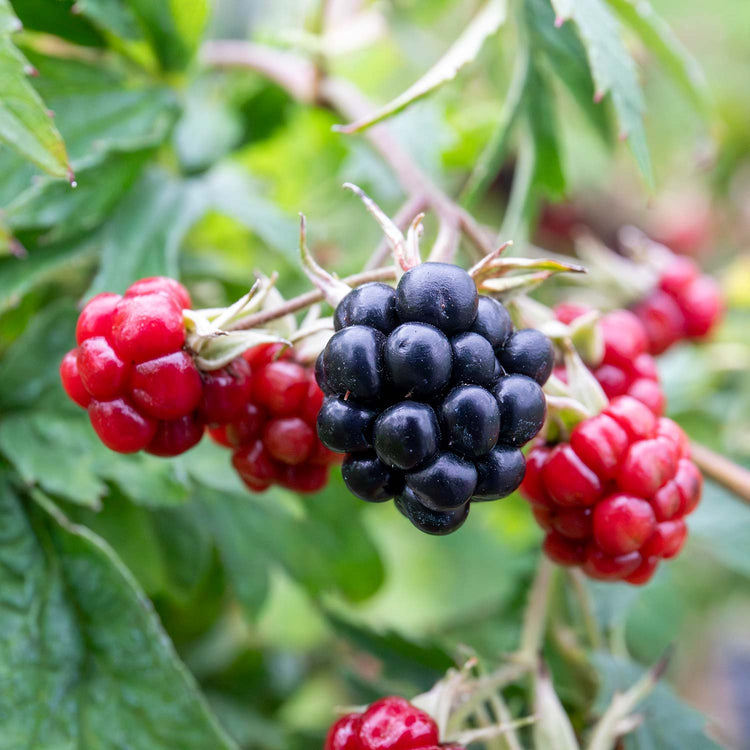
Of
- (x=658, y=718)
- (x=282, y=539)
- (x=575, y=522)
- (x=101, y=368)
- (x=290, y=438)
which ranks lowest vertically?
(x=658, y=718)

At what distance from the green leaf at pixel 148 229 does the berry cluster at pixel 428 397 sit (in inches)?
15.7

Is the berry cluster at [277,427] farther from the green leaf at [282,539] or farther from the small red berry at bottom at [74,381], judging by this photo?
the green leaf at [282,539]

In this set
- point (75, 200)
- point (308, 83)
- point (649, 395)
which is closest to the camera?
point (649, 395)

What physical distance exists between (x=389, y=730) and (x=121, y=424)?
35 cm

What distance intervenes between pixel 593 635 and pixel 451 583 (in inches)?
26.7

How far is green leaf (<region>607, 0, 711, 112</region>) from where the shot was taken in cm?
109

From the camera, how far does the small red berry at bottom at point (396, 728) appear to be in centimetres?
72

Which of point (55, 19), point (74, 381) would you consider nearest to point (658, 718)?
point (74, 381)

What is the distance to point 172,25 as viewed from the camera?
1.07 m

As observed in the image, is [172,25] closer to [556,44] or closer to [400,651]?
[556,44]

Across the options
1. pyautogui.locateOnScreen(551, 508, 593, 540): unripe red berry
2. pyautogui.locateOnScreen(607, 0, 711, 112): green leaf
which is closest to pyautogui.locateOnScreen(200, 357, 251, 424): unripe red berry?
pyautogui.locateOnScreen(551, 508, 593, 540): unripe red berry

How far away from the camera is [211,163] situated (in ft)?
3.89

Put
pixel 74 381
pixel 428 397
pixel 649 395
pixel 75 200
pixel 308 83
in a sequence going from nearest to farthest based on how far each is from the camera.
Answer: pixel 428 397 → pixel 74 381 → pixel 649 395 → pixel 75 200 → pixel 308 83

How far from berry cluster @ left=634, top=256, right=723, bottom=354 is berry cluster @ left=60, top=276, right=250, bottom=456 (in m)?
0.80
